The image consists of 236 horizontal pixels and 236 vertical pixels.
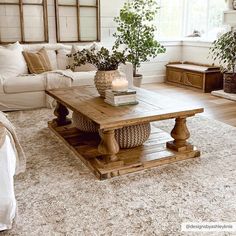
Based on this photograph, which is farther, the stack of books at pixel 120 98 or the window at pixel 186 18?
the window at pixel 186 18

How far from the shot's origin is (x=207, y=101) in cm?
483

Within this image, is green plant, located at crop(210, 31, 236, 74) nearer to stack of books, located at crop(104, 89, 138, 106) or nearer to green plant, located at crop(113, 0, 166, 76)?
green plant, located at crop(113, 0, 166, 76)

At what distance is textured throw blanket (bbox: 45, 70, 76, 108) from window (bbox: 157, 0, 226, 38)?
2.73m

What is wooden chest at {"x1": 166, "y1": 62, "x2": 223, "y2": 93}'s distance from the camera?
5.42 meters

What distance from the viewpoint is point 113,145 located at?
2.47m

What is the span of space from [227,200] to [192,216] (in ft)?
1.07

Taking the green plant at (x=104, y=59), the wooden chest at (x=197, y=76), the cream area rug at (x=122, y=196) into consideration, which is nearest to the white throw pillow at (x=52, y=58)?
the green plant at (x=104, y=59)

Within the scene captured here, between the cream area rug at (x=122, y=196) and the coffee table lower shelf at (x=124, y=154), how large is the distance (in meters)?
0.05

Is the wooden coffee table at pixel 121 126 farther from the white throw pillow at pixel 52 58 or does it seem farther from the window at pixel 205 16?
the window at pixel 205 16

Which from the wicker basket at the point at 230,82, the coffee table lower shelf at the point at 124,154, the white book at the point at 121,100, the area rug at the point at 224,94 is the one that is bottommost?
the coffee table lower shelf at the point at 124,154

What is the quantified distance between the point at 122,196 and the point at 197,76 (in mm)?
3839

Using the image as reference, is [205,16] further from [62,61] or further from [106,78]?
[106,78]

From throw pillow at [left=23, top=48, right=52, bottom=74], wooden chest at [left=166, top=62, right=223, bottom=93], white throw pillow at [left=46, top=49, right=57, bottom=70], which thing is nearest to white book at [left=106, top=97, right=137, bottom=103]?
throw pillow at [left=23, top=48, right=52, bottom=74]

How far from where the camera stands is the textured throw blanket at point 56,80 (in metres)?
4.38
